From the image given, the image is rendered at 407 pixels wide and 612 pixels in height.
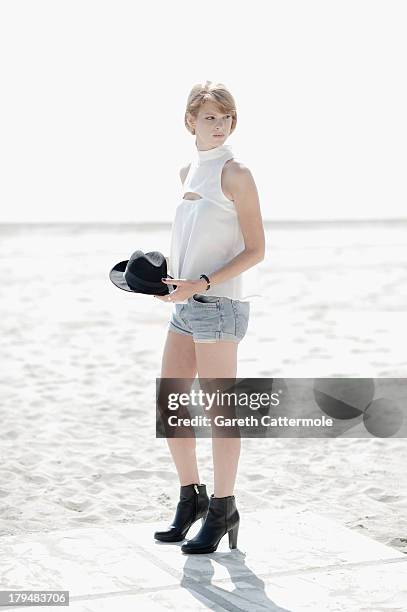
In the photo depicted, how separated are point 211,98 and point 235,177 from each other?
0.32 meters

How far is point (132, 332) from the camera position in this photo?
11.0 m

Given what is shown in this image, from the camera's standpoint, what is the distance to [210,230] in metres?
4.63

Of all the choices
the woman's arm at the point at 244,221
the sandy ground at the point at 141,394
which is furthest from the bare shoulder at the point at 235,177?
the sandy ground at the point at 141,394

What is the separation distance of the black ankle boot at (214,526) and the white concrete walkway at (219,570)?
0.04m

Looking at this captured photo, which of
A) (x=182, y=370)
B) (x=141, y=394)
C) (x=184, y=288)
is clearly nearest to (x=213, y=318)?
(x=184, y=288)

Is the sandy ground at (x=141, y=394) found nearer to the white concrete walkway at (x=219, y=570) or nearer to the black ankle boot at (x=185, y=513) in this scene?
the white concrete walkway at (x=219, y=570)

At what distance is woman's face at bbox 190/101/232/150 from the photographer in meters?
4.56

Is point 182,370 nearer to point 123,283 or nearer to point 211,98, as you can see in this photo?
point 123,283

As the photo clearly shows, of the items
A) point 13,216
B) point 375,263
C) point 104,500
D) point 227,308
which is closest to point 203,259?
point 227,308

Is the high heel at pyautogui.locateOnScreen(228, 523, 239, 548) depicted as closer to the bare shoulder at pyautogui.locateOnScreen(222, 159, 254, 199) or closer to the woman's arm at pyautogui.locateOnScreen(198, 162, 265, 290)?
the woman's arm at pyautogui.locateOnScreen(198, 162, 265, 290)

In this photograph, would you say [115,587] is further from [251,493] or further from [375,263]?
[375,263]

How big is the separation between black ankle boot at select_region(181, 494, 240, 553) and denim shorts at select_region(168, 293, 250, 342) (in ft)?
2.17

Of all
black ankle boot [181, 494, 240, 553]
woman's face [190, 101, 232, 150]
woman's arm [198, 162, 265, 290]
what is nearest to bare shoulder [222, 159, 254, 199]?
woman's arm [198, 162, 265, 290]

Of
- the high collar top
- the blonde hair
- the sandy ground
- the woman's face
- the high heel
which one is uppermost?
the blonde hair
